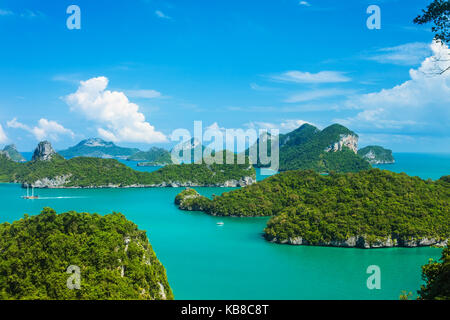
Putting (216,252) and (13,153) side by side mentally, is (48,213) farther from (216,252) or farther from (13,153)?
(13,153)

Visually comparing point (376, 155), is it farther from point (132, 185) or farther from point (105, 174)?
point (105, 174)

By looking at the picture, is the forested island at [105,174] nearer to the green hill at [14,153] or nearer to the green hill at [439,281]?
the green hill at [14,153]

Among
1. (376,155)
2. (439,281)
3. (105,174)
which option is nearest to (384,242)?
(439,281)

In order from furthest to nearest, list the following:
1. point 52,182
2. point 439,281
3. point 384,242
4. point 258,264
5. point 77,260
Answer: point 52,182 → point 384,242 → point 258,264 → point 77,260 → point 439,281

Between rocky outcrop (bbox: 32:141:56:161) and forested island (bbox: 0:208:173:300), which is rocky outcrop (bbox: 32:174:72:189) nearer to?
rocky outcrop (bbox: 32:141:56:161)
